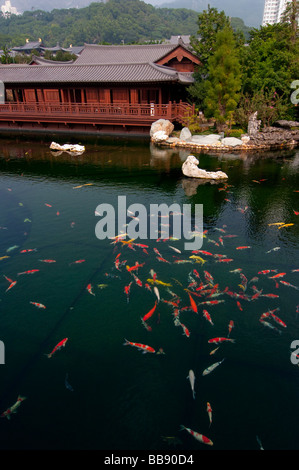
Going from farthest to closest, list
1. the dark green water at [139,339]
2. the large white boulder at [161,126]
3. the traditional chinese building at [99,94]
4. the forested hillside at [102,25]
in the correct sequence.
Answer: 1. the forested hillside at [102,25]
2. the traditional chinese building at [99,94]
3. the large white boulder at [161,126]
4. the dark green water at [139,339]

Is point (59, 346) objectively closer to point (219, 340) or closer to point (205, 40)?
point (219, 340)

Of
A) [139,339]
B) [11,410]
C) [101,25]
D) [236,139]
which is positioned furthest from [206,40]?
[101,25]

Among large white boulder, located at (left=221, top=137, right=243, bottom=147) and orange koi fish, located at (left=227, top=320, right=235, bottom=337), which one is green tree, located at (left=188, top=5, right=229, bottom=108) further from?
orange koi fish, located at (left=227, top=320, right=235, bottom=337)

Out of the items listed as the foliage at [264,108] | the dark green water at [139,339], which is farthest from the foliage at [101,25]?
the dark green water at [139,339]

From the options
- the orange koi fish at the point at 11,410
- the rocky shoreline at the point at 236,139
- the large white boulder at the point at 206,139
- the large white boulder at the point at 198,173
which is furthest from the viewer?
the large white boulder at the point at 206,139

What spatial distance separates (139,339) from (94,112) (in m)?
29.0

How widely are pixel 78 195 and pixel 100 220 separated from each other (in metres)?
3.85

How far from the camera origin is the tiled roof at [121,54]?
40281mm

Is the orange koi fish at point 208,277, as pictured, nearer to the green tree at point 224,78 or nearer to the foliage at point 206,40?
the green tree at point 224,78

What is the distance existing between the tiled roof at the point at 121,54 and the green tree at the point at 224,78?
593 inches

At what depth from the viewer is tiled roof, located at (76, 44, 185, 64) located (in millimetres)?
40281

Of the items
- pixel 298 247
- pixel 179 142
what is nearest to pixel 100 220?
pixel 298 247

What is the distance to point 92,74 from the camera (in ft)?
107
